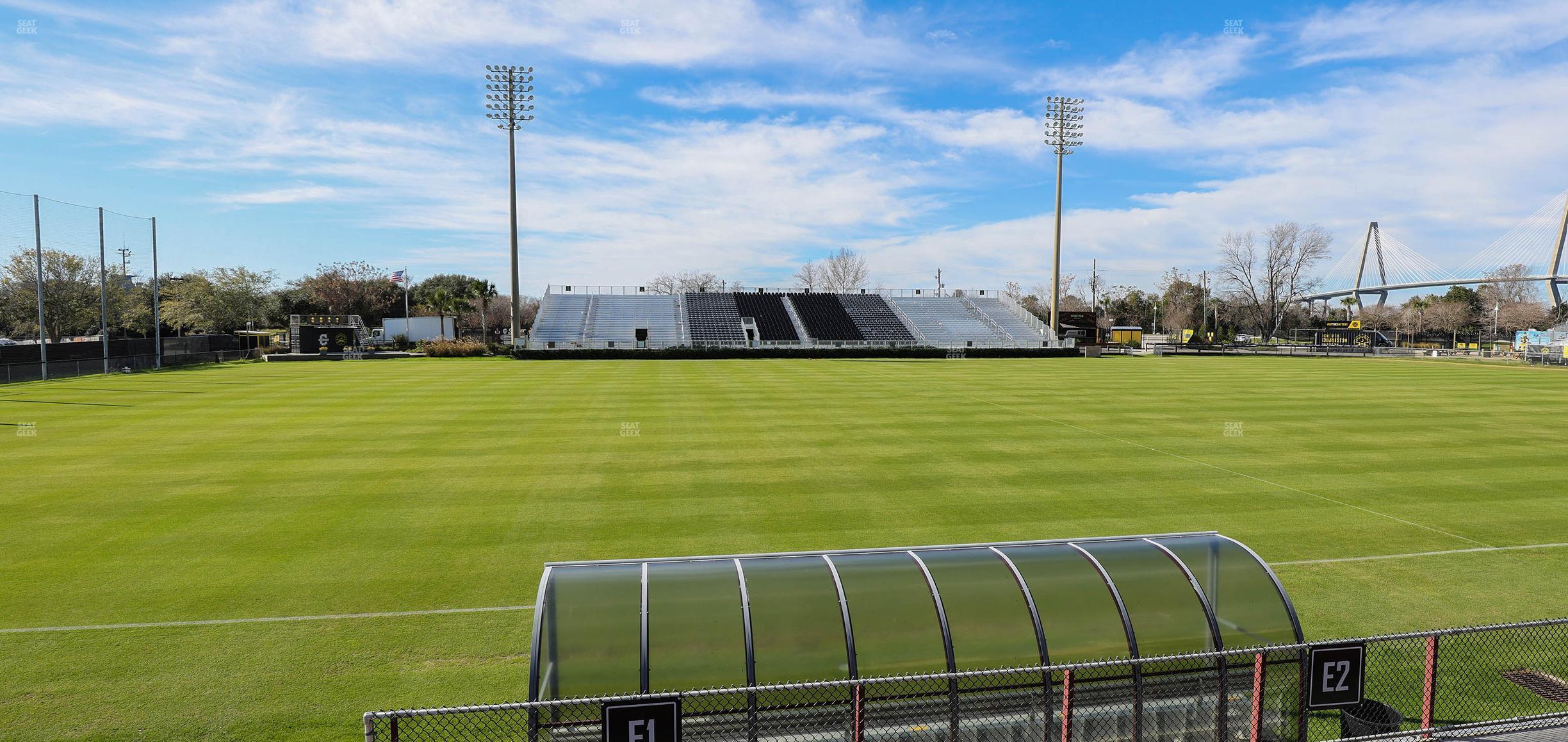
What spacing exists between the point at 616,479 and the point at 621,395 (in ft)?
49.0

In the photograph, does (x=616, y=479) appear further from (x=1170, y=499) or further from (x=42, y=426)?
(x=42, y=426)

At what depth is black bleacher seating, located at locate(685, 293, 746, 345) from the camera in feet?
236

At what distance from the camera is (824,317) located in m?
78.9

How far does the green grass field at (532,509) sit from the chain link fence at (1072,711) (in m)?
1.61

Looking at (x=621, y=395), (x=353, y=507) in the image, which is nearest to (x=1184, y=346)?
(x=621, y=395)

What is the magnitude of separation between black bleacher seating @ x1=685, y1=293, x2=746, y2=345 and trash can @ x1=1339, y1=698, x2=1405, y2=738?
209 ft

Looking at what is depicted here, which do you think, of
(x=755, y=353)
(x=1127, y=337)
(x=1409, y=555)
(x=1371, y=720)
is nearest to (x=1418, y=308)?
(x=1127, y=337)

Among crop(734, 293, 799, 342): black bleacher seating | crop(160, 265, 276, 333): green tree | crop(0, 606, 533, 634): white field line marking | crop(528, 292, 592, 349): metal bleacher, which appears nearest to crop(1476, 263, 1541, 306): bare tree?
crop(734, 293, 799, 342): black bleacher seating

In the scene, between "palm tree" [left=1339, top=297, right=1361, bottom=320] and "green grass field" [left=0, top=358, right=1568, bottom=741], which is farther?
"palm tree" [left=1339, top=297, right=1361, bottom=320]

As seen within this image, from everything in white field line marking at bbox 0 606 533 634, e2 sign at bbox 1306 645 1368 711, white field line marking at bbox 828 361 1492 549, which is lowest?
white field line marking at bbox 0 606 533 634

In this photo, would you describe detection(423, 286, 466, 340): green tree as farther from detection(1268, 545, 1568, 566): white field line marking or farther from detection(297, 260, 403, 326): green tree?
detection(1268, 545, 1568, 566): white field line marking

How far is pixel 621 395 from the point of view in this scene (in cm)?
2967

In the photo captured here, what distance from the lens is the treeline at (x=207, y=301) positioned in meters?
52.7

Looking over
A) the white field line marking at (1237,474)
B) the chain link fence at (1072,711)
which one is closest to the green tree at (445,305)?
the white field line marking at (1237,474)
